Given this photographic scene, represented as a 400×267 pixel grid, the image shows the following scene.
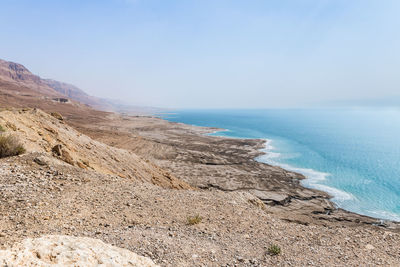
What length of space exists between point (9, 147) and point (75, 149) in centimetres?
A: 697

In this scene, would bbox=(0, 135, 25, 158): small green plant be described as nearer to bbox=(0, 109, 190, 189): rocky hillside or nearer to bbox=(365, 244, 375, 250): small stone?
bbox=(0, 109, 190, 189): rocky hillside

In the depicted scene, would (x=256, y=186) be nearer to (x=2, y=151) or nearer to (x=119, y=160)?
(x=119, y=160)

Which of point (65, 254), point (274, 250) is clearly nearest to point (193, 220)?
point (274, 250)

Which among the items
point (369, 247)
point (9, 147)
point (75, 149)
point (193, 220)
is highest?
point (9, 147)

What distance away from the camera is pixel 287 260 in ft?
26.7

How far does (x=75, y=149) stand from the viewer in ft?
58.4

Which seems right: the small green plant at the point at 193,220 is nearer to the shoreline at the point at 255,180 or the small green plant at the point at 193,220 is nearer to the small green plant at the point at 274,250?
the small green plant at the point at 274,250

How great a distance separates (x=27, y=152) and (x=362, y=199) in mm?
38359

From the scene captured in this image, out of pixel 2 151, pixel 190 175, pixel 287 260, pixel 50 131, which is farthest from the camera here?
pixel 190 175

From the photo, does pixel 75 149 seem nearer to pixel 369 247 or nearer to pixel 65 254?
pixel 65 254

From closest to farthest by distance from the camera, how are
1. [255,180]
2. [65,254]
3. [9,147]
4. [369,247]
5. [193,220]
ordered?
[65,254]
[193,220]
[369,247]
[9,147]
[255,180]

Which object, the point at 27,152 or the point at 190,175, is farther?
the point at 190,175

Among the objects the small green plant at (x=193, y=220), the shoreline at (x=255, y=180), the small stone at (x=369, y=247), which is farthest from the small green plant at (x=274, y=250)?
the shoreline at (x=255, y=180)

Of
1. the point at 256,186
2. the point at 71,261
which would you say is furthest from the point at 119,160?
the point at 256,186
